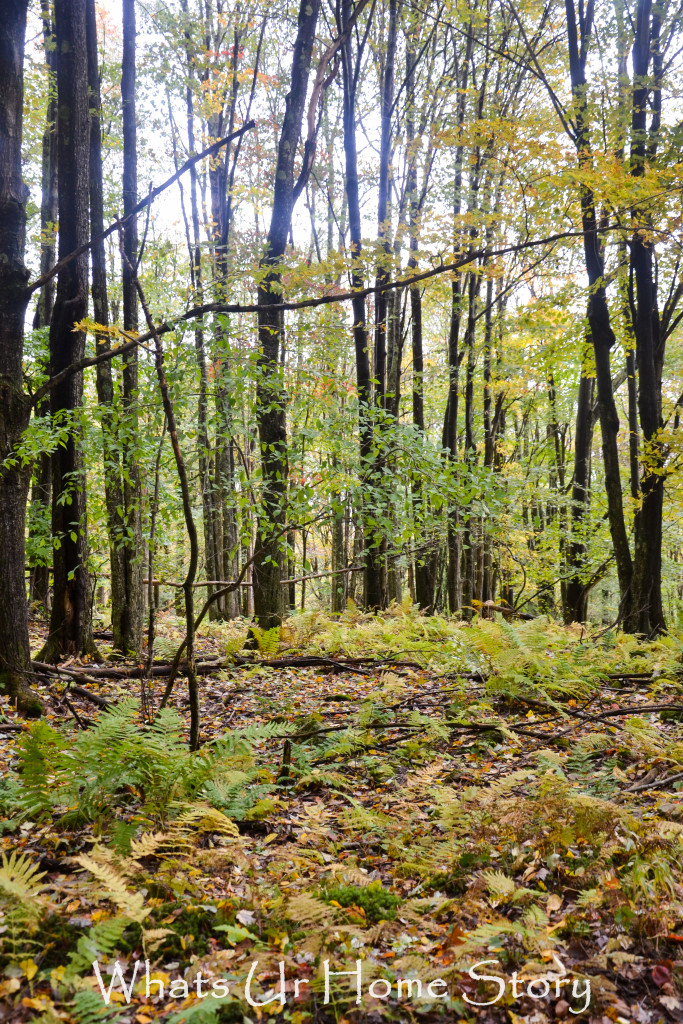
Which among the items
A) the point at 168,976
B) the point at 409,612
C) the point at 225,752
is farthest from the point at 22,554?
the point at 409,612

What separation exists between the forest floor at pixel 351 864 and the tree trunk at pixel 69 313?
55.8 inches

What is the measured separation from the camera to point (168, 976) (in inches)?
92.8

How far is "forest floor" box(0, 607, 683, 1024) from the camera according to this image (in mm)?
2256

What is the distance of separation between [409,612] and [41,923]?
26.1 feet

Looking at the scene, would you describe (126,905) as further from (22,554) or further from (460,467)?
(460,467)

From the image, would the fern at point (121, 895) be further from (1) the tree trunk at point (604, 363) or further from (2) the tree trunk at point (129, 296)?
(1) the tree trunk at point (604, 363)

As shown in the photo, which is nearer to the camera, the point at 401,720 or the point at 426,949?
the point at 426,949

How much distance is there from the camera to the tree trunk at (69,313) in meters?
6.12

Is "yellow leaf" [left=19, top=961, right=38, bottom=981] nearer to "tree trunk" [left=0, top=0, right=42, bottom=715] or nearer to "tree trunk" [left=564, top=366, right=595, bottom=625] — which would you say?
"tree trunk" [left=0, top=0, right=42, bottom=715]

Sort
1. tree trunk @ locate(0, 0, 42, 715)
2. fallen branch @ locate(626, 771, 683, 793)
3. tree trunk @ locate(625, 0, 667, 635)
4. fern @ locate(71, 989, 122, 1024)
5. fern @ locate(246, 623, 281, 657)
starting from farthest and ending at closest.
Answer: tree trunk @ locate(625, 0, 667, 635), fern @ locate(246, 623, 281, 657), tree trunk @ locate(0, 0, 42, 715), fallen branch @ locate(626, 771, 683, 793), fern @ locate(71, 989, 122, 1024)

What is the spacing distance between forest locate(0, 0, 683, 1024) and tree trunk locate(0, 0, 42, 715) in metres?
0.02

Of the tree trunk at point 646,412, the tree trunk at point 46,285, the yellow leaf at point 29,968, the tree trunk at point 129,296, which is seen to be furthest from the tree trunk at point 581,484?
the yellow leaf at point 29,968

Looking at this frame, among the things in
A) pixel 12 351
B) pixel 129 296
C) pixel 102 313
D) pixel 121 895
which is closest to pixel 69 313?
pixel 12 351

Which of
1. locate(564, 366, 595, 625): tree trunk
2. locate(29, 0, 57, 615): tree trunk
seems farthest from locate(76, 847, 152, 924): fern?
locate(564, 366, 595, 625): tree trunk
